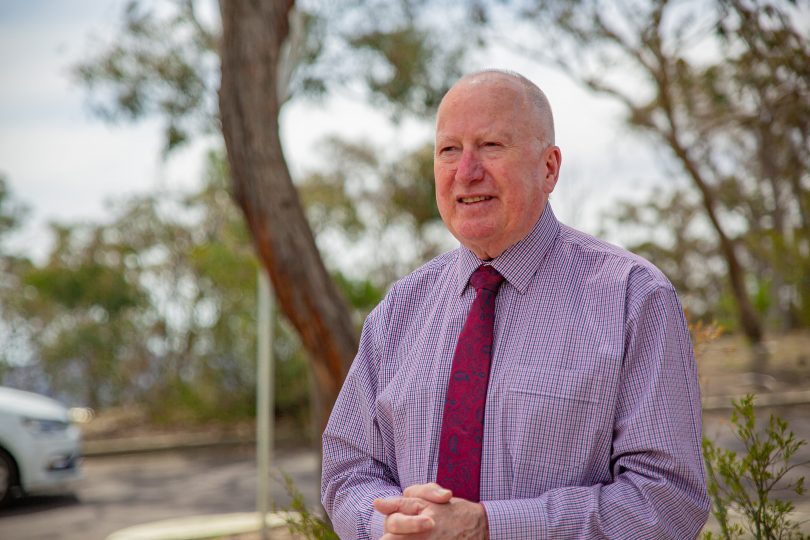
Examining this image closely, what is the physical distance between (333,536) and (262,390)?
3.89 meters

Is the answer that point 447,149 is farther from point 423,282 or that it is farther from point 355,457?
point 355,457

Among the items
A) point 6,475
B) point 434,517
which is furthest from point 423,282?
point 6,475

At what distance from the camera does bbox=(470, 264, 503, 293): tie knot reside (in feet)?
7.60

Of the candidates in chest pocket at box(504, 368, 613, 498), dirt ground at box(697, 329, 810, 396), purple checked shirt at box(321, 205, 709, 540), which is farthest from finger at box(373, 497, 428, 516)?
dirt ground at box(697, 329, 810, 396)

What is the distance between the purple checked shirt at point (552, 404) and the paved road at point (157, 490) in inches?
192

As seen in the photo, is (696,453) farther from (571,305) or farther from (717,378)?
(717,378)

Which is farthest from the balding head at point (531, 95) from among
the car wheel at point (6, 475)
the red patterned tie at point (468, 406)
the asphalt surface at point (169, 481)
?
the car wheel at point (6, 475)

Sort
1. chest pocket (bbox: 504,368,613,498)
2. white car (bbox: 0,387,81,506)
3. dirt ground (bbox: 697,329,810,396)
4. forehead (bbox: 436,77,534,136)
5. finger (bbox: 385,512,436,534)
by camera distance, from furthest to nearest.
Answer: dirt ground (bbox: 697,329,810,396) < white car (bbox: 0,387,81,506) < forehead (bbox: 436,77,534,136) < chest pocket (bbox: 504,368,613,498) < finger (bbox: 385,512,436,534)

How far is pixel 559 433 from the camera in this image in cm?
208

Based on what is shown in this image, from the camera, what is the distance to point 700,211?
28.0 meters

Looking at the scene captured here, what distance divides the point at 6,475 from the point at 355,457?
27.0 feet

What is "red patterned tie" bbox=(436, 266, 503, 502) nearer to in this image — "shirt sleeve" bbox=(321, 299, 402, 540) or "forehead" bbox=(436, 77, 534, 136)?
"shirt sleeve" bbox=(321, 299, 402, 540)

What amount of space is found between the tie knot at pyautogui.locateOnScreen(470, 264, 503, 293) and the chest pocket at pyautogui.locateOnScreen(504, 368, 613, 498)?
28cm

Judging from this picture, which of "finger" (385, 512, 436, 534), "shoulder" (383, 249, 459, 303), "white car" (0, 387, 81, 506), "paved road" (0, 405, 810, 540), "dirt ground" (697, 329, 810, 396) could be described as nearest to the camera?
"finger" (385, 512, 436, 534)
